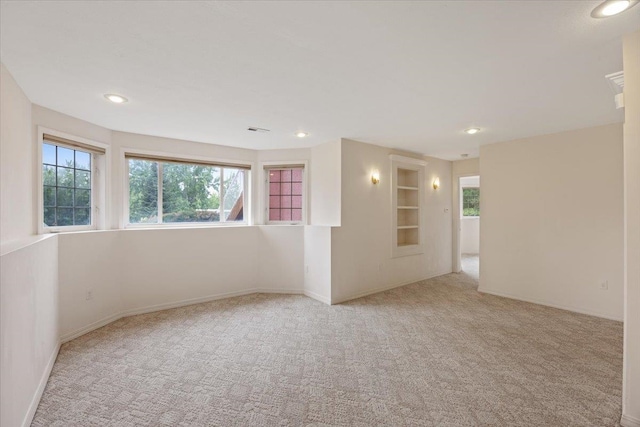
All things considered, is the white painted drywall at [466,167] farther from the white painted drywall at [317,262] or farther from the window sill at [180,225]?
the window sill at [180,225]

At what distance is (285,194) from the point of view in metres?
5.16

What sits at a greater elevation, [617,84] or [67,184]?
[617,84]

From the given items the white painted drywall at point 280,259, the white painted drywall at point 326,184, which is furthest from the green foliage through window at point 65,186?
the white painted drywall at point 326,184

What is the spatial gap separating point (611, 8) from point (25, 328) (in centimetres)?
411

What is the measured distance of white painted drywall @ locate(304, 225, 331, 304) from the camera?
430 centimetres

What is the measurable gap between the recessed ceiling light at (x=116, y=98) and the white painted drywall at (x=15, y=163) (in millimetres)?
639

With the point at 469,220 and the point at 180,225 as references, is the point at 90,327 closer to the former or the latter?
the point at 180,225

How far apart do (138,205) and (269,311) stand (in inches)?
98.5

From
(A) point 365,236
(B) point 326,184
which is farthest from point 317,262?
(B) point 326,184

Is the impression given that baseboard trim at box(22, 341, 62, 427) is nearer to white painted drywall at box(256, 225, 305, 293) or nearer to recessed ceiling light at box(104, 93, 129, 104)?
recessed ceiling light at box(104, 93, 129, 104)

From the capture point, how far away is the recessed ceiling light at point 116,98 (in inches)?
106

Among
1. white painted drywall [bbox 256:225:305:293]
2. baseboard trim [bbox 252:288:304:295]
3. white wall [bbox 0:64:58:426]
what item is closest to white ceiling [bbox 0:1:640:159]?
white wall [bbox 0:64:58:426]

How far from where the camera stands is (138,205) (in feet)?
13.8

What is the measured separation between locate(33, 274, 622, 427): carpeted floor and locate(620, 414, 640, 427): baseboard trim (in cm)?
5
